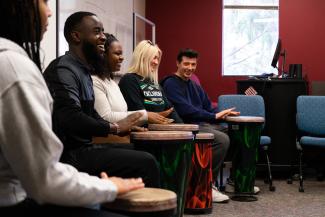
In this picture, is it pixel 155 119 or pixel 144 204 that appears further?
pixel 155 119

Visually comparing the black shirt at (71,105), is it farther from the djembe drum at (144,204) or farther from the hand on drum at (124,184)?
the hand on drum at (124,184)

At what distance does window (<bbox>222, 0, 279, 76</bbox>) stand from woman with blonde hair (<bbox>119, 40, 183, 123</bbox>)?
10.2 ft

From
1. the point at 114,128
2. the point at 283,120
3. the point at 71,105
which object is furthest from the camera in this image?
the point at 283,120

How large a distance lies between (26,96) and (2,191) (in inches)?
10.5

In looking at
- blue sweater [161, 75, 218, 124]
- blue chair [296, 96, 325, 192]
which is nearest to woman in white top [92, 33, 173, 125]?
blue sweater [161, 75, 218, 124]

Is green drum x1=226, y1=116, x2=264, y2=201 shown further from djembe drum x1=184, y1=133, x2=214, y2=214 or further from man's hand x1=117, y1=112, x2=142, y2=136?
man's hand x1=117, y1=112, x2=142, y2=136

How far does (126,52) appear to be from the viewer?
5.39 meters

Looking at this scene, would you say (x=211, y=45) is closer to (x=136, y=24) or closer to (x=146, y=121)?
(x=136, y=24)

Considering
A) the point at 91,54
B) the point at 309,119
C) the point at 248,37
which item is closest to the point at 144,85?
the point at 91,54

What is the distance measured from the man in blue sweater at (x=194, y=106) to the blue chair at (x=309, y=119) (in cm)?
89

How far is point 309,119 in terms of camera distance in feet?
15.7

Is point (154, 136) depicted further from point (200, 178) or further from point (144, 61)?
point (144, 61)

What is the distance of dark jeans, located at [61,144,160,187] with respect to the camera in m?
2.20

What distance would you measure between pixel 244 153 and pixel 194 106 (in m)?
0.61
